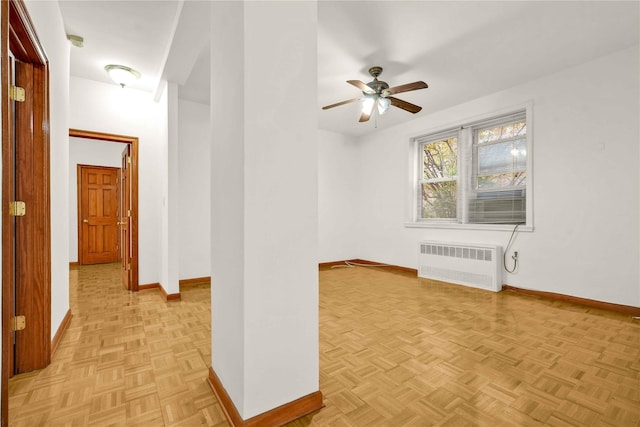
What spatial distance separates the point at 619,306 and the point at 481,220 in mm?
1714

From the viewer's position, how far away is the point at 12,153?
5.53 ft

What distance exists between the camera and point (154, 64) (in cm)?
331

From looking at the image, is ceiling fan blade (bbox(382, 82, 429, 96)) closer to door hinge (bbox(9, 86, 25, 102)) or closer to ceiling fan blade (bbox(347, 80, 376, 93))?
ceiling fan blade (bbox(347, 80, 376, 93))

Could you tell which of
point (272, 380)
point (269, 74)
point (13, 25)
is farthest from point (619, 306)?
point (13, 25)

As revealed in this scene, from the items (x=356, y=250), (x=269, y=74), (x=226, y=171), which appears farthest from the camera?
(x=356, y=250)

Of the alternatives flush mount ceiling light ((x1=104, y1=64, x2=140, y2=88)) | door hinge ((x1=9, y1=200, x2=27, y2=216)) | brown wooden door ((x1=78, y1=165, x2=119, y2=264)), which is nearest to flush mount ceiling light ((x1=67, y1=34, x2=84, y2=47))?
flush mount ceiling light ((x1=104, y1=64, x2=140, y2=88))

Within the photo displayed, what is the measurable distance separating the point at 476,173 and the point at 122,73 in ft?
16.1

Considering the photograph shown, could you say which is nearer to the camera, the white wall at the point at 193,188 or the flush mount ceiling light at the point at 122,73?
the flush mount ceiling light at the point at 122,73

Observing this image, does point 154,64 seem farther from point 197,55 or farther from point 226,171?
point 226,171

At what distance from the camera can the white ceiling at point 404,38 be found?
2.38m

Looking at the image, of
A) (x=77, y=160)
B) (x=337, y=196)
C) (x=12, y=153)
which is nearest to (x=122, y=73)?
(x=12, y=153)

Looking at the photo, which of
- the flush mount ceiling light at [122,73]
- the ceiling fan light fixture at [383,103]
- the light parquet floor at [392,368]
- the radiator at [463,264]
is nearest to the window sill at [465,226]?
the radiator at [463,264]

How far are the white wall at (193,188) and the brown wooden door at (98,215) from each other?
318cm

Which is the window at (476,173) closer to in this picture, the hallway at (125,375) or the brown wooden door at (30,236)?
the hallway at (125,375)
